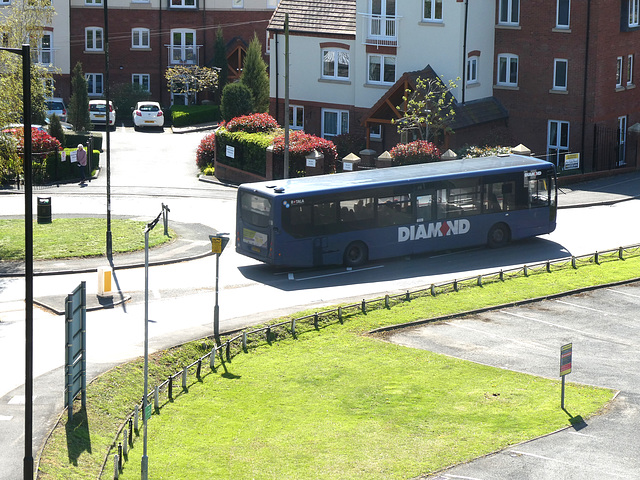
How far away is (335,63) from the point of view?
54.7 metres

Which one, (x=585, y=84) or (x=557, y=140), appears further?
(x=557, y=140)

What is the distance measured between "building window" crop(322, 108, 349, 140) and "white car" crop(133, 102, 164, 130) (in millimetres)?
13777

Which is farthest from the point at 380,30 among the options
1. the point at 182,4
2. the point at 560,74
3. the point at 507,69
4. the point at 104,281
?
the point at 104,281

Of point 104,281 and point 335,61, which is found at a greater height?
point 335,61

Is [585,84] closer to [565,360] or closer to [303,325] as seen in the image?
[303,325]

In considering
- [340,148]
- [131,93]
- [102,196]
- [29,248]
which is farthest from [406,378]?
[131,93]

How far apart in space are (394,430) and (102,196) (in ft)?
96.5

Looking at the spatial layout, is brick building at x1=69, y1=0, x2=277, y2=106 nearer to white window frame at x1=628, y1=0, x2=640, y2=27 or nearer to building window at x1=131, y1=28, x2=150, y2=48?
building window at x1=131, y1=28, x2=150, y2=48

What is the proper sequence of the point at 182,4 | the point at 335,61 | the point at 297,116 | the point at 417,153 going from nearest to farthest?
the point at 417,153
the point at 335,61
the point at 297,116
the point at 182,4

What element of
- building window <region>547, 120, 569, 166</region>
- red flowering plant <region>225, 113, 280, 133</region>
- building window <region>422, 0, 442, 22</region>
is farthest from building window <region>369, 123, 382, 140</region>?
building window <region>547, 120, 569, 166</region>

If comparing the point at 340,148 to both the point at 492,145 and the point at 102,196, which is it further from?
the point at 102,196

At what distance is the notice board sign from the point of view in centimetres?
2131

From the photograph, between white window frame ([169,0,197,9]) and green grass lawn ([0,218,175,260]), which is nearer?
green grass lawn ([0,218,175,260])

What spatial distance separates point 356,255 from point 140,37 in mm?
42911
